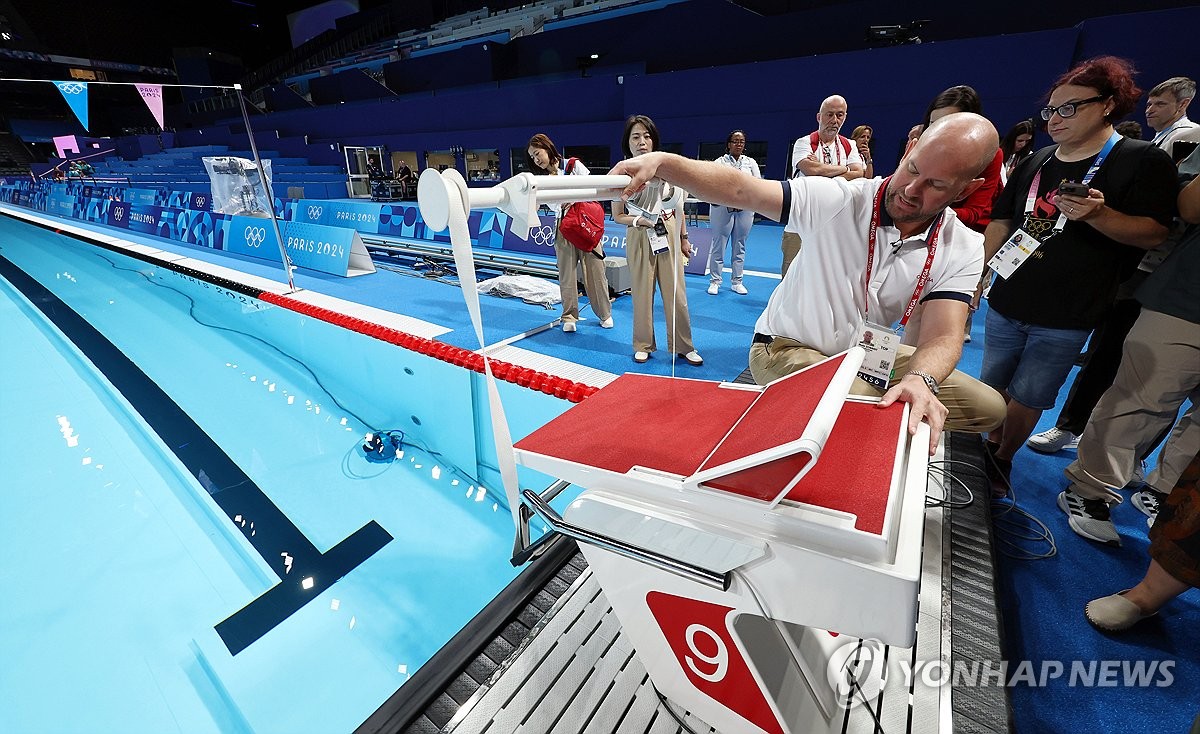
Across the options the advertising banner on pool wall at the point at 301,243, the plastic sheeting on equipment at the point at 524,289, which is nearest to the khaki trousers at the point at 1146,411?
the plastic sheeting on equipment at the point at 524,289

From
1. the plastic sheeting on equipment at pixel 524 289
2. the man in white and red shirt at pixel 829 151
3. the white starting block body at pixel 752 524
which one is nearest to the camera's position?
A: the white starting block body at pixel 752 524

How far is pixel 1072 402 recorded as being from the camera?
215 cm

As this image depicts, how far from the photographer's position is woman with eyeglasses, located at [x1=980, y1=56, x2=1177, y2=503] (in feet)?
4.90

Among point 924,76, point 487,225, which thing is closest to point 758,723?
point 487,225

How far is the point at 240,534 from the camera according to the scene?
211cm

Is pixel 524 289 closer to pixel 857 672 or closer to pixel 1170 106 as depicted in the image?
pixel 857 672

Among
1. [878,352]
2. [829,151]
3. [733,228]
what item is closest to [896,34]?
[733,228]

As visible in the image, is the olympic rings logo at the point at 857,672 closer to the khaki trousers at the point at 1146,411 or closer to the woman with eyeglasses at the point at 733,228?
the khaki trousers at the point at 1146,411

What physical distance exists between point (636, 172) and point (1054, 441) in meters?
2.51

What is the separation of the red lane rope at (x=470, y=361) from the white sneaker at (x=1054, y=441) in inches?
83.8

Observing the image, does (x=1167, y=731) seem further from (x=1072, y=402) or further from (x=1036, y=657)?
(x=1072, y=402)

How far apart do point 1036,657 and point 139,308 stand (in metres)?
7.51

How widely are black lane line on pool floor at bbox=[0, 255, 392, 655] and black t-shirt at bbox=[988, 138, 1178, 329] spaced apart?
2.64 meters

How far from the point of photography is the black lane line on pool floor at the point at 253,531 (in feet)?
5.64
